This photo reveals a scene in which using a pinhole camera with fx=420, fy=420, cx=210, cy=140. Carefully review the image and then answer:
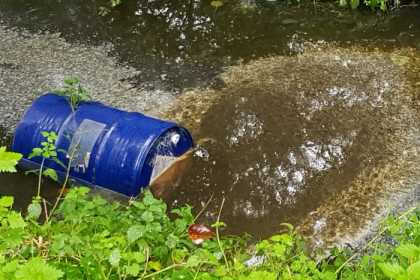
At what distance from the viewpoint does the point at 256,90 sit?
3.62 meters

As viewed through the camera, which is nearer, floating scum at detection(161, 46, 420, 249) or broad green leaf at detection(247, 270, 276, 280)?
broad green leaf at detection(247, 270, 276, 280)

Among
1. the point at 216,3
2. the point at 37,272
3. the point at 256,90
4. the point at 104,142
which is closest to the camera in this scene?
the point at 37,272

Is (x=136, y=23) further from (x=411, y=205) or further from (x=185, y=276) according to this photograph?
(x=185, y=276)

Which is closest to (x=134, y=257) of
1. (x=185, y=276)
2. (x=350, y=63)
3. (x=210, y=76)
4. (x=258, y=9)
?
(x=185, y=276)

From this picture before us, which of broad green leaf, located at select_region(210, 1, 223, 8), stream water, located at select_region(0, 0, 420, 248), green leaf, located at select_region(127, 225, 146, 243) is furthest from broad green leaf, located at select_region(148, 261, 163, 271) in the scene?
broad green leaf, located at select_region(210, 1, 223, 8)

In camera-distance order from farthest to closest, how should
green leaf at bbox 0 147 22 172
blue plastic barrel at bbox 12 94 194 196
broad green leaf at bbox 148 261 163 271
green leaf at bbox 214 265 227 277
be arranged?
blue plastic barrel at bbox 12 94 194 196 < broad green leaf at bbox 148 261 163 271 < green leaf at bbox 214 265 227 277 < green leaf at bbox 0 147 22 172

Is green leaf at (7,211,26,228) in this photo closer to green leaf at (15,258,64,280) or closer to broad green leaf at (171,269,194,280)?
green leaf at (15,258,64,280)

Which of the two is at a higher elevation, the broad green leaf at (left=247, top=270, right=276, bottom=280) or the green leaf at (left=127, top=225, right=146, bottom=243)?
the green leaf at (left=127, top=225, right=146, bottom=243)

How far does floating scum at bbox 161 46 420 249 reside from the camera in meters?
2.63

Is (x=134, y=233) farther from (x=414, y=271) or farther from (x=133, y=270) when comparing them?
(x=414, y=271)

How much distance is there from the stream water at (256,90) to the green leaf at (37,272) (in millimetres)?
1491

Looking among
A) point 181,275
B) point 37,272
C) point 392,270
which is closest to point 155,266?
point 181,275

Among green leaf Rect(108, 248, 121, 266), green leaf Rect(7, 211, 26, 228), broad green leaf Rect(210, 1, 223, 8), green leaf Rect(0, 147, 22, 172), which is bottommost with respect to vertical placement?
green leaf Rect(108, 248, 121, 266)

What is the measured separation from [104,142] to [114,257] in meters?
1.38
